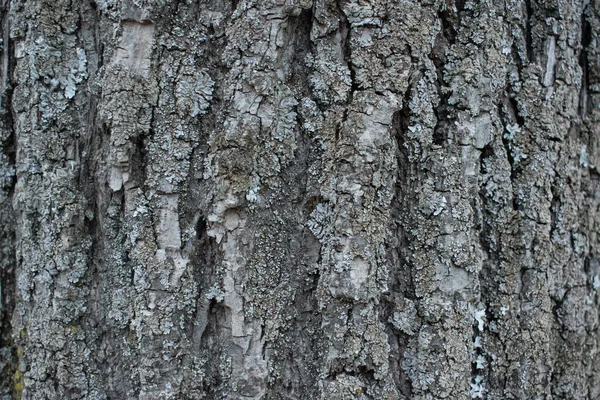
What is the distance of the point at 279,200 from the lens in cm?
120

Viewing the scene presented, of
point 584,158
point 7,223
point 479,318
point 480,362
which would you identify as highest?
point 584,158

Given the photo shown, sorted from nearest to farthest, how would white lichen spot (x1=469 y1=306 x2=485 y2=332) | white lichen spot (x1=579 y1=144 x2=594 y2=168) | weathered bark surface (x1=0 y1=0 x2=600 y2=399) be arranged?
weathered bark surface (x1=0 y1=0 x2=600 y2=399), white lichen spot (x1=469 y1=306 x2=485 y2=332), white lichen spot (x1=579 y1=144 x2=594 y2=168)

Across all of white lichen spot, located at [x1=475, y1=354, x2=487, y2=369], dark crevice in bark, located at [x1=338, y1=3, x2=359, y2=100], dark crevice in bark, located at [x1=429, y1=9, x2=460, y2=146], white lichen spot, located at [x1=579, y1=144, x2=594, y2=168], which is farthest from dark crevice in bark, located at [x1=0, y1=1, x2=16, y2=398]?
white lichen spot, located at [x1=579, y1=144, x2=594, y2=168]

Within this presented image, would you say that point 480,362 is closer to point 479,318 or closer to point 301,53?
point 479,318

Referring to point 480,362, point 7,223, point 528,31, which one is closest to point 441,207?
point 480,362

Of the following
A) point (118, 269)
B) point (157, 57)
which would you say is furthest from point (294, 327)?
point (157, 57)

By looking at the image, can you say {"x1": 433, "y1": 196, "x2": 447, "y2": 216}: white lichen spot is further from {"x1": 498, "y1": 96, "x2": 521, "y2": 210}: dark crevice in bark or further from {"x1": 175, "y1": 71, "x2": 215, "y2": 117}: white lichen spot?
{"x1": 175, "y1": 71, "x2": 215, "y2": 117}: white lichen spot

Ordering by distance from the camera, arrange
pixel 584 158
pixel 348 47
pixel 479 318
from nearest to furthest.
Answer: pixel 348 47
pixel 479 318
pixel 584 158

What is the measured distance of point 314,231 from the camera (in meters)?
1.20

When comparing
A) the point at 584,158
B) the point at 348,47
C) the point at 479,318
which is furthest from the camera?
the point at 584,158

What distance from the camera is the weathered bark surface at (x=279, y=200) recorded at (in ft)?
3.83

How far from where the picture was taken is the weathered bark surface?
117 centimetres

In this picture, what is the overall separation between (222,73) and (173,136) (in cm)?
18

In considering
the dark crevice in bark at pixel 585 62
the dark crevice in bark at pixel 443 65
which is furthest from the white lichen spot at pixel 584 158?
the dark crevice in bark at pixel 443 65
